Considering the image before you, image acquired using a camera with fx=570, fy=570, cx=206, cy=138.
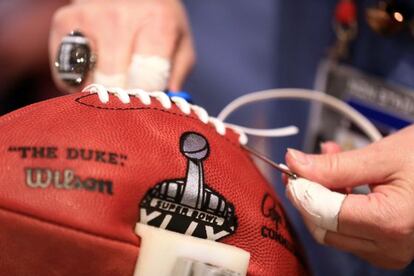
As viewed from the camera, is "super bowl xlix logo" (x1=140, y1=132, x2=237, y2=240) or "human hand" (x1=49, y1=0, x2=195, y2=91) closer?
"super bowl xlix logo" (x1=140, y1=132, x2=237, y2=240)

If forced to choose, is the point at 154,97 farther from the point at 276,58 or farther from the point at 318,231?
the point at 276,58

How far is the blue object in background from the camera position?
35.8 inches

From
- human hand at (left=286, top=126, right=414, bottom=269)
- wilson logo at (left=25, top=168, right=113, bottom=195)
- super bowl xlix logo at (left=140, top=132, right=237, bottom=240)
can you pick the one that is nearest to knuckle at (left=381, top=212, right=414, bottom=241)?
human hand at (left=286, top=126, right=414, bottom=269)

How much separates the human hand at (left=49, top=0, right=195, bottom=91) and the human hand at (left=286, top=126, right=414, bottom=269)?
21 cm

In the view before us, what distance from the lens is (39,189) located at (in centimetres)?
45

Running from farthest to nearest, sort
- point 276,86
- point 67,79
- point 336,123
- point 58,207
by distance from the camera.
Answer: point 276,86, point 336,123, point 67,79, point 58,207

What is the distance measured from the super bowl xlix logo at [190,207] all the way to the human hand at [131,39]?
206mm

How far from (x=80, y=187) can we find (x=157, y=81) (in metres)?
0.25

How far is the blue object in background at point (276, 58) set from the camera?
91 centimetres

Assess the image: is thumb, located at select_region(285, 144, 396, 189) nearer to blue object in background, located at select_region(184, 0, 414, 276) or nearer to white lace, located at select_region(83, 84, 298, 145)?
white lace, located at select_region(83, 84, 298, 145)

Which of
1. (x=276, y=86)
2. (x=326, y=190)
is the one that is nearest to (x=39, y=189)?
(x=326, y=190)

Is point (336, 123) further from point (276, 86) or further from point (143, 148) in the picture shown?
point (143, 148)

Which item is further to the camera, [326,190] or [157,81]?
[157,81]

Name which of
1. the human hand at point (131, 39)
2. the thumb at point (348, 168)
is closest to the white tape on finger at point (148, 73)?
the human hand at point (131, 39)
